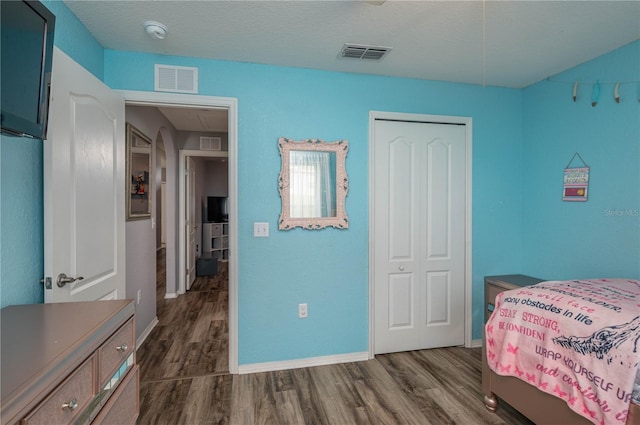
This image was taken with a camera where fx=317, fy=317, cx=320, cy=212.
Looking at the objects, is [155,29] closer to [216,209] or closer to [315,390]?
[315,390]

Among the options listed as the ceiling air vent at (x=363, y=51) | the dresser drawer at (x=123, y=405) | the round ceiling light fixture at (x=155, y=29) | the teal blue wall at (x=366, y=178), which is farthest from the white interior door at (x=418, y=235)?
the dresser drawer at (x=123, y=405)

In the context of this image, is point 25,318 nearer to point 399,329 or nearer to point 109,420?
point 109,420

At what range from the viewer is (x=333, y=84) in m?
2.65

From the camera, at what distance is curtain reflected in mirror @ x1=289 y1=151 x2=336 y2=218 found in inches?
102

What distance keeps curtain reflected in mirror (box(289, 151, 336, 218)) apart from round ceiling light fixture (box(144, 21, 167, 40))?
1.15 m

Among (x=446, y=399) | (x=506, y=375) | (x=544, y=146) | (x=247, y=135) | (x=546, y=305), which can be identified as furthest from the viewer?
(x=544, y=146)

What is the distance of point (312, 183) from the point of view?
2629 millimetres

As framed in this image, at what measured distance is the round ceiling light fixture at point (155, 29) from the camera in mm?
1950

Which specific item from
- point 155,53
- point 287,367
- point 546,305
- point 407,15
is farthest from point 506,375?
point 155,53

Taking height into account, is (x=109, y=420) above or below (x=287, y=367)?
above

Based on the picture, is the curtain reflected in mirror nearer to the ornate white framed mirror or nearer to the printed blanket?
the ornate white framed mirror

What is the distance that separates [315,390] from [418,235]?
1.53 meters

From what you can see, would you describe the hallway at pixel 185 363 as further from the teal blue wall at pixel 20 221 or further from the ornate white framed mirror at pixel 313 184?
the ornate white framed mirror at pixel 313 184

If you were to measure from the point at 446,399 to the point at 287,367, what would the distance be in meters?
1.20
